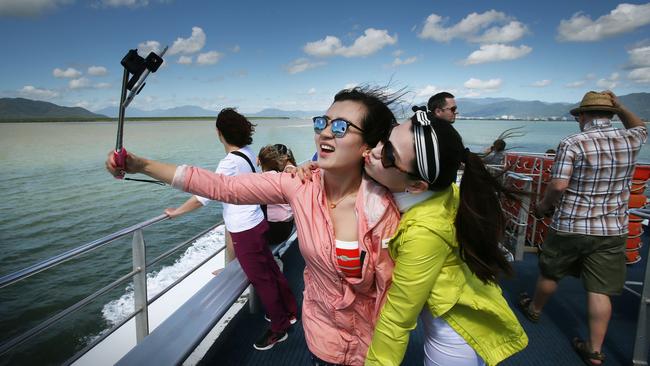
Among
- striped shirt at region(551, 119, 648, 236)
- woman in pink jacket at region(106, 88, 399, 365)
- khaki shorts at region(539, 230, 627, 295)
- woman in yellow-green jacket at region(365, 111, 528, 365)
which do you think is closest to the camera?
woman in yellow-green jacket at region(365, 111, 528, 365)

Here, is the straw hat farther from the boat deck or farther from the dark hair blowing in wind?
the dark hair blowing in wind

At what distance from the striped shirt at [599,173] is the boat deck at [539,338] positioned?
78 cm

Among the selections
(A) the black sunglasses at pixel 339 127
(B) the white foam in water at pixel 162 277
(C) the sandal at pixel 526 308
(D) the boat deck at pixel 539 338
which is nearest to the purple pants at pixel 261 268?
(D) the boat deck at pixel 539 338

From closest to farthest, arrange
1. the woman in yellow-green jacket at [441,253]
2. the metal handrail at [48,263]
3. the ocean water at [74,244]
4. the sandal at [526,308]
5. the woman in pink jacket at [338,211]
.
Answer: the woman in yellow-green jacket at [441,253]
the woman in pink jacket at [338,211]
the metal handrail at [48,263]
the sandal at [526,308]
the ocean water at [74,244]

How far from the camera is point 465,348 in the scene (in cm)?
128

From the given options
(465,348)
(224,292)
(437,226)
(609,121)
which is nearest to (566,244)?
(609,121)

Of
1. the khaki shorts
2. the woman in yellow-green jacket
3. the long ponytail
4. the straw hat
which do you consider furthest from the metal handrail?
the straw hat

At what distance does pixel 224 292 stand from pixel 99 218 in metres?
13.7

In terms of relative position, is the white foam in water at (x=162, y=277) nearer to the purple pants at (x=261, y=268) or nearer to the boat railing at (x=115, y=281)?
the boat railing at (x=115, y=281)

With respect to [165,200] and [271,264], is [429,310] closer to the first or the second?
[271,264]

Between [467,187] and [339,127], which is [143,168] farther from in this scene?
[467,187]

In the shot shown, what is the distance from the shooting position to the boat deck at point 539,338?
2604 mm

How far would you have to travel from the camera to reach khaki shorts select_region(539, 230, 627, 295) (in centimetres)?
237

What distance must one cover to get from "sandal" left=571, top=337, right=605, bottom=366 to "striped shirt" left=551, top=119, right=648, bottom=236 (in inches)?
36.8
